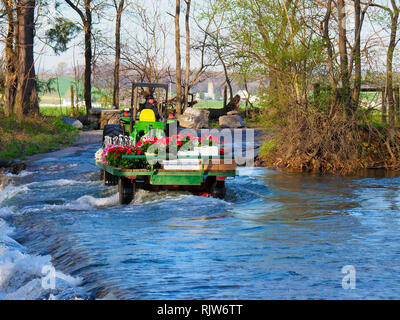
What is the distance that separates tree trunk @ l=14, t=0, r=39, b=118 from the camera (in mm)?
28406

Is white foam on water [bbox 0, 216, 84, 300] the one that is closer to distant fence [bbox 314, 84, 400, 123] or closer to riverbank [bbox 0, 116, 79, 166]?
riverbank [bbox 0, 116, 79, 166]

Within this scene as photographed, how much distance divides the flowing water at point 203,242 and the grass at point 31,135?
6.23 meters

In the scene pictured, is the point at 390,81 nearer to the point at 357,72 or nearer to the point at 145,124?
the point at 357,72

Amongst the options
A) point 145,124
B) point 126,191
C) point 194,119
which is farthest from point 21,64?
point 126,191

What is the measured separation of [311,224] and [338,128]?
7.56 metres

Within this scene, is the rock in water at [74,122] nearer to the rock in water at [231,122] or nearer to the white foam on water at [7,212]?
the rock in water at [231,122]

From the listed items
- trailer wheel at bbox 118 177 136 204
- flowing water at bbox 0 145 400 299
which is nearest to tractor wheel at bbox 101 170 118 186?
flowing water at bbox 0 145 400 299

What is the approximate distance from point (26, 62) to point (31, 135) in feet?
19.2

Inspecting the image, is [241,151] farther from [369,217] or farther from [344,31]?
[369,217]

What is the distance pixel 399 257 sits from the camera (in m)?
8.52

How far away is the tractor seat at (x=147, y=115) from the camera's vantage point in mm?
16172

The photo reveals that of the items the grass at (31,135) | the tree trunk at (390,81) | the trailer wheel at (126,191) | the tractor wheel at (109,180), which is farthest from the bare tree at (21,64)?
the trailer wheel at (126,191)

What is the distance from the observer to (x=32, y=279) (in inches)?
309
